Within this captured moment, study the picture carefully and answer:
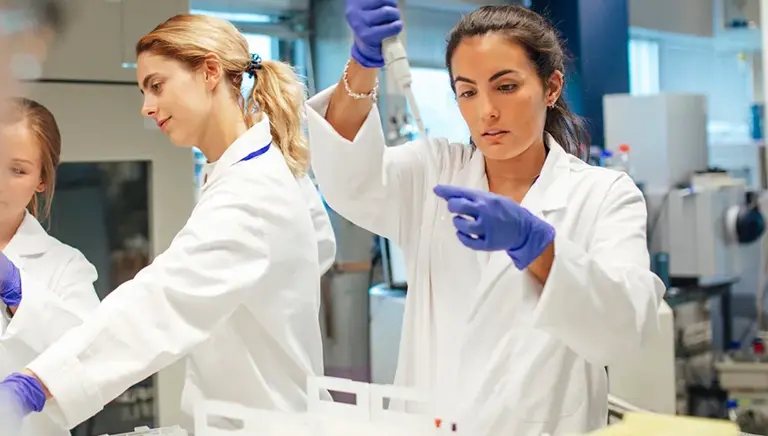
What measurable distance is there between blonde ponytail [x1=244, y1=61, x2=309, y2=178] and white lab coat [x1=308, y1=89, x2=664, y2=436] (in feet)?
0.41

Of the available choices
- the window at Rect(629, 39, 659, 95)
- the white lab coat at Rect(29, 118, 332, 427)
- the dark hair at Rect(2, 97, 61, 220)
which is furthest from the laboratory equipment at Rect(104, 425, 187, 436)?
the window at Rect(629, 39, 659, 95)

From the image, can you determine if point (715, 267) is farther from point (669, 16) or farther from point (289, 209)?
point (289, 209)

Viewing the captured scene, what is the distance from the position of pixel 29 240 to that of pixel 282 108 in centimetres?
49

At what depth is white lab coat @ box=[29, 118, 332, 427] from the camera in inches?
42.7

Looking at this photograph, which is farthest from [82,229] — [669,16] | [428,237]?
[669,16]

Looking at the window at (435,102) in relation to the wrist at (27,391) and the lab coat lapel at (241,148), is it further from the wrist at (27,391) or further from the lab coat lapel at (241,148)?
the wrist at (27,391)

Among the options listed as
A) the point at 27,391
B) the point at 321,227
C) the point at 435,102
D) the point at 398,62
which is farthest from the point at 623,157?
the point at 27,391

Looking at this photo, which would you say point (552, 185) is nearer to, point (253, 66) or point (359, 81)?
point (359, 81)

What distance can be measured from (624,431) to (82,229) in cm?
104

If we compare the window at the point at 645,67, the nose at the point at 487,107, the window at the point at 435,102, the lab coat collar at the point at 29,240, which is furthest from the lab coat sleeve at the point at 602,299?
the window at the point at 645,67

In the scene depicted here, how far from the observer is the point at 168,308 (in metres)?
1.11

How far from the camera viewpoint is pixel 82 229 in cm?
151

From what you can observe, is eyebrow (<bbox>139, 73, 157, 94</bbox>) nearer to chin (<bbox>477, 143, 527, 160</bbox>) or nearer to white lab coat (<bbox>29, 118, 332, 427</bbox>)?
white lab coat (<bbox>29, 118, 332, 427</bbox>)

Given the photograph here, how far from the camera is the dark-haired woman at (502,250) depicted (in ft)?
3.45
